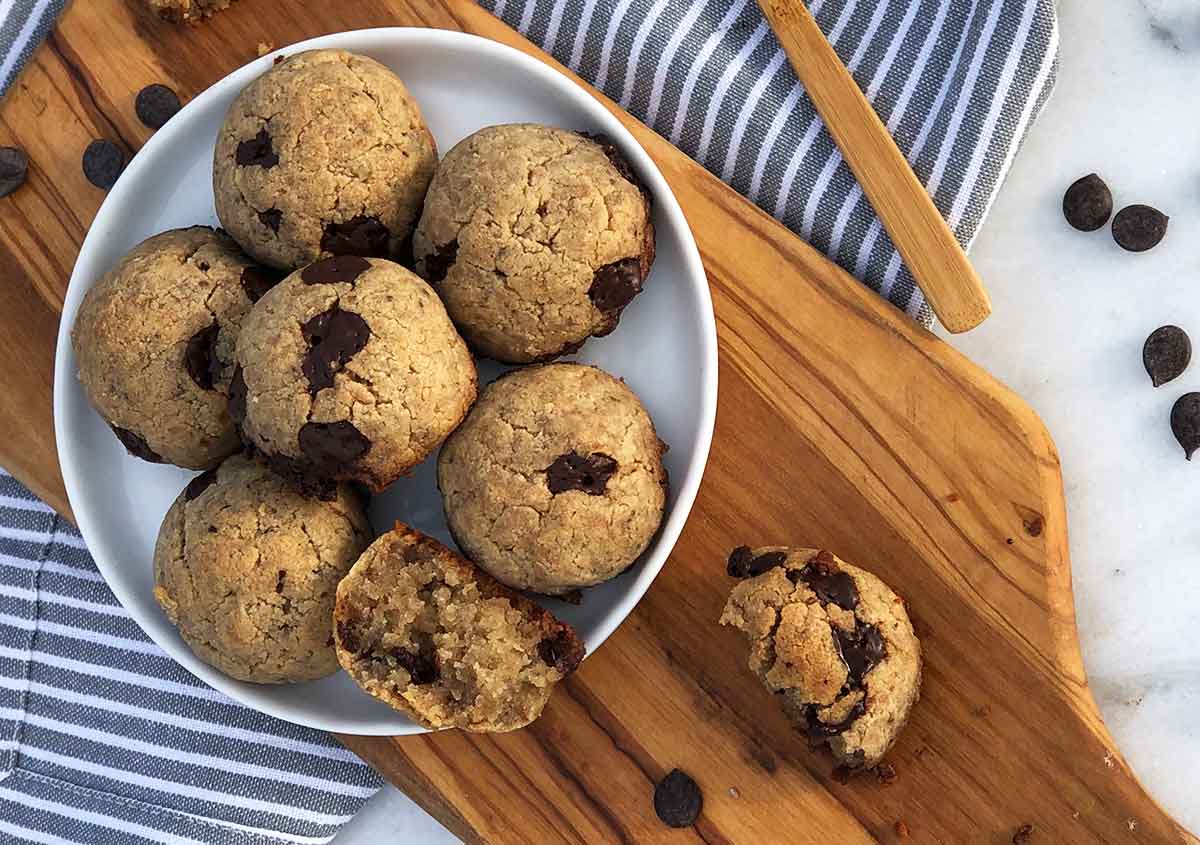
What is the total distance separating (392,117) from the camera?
83.0 inches

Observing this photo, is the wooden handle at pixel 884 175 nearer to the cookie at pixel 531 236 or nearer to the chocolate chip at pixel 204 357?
the cookie at pixel 531 236

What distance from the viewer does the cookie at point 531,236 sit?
6.61ft

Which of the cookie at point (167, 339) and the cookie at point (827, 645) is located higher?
the cookie at point (167, 339)

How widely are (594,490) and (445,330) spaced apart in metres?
0.38

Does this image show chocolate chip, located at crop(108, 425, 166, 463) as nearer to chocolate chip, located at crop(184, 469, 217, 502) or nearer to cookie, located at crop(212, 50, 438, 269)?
chocolate chip, located at crop(184, 469, 217, 502)

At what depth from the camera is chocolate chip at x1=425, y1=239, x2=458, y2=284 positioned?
2.05 meters

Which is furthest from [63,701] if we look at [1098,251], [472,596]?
[1098,251]

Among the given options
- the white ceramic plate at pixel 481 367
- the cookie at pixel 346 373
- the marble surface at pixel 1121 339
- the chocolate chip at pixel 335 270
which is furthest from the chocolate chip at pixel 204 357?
the marble surface at pixel 1121 339

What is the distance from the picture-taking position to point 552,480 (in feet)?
6.64

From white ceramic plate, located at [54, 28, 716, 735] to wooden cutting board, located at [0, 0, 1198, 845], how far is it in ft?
0.57

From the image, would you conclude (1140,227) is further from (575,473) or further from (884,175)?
(575,473)

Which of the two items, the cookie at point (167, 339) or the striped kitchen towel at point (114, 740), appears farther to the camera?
the striped kitchen towel at point (114, 740)

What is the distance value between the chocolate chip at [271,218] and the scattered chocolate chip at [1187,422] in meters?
1.94

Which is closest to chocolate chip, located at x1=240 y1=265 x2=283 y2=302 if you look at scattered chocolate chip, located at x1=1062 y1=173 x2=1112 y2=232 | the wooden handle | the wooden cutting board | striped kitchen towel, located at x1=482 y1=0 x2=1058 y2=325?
the wooden cutting board
